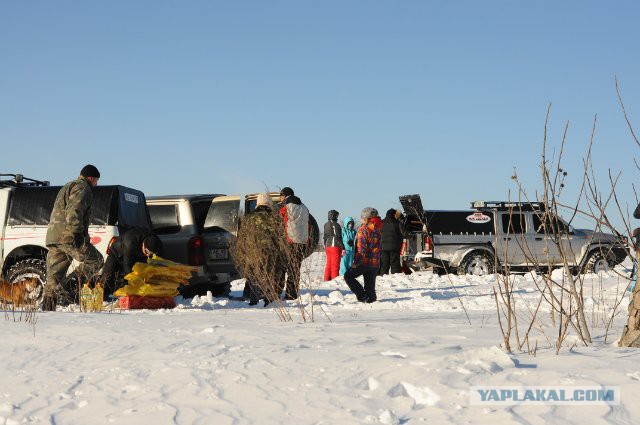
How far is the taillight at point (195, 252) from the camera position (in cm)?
1199

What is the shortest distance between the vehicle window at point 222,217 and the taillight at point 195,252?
505 millimetres

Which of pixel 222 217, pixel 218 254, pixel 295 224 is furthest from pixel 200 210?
pixel 295 224

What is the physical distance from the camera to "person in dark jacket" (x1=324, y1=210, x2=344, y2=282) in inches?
685

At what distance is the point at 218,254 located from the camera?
12.4 meters

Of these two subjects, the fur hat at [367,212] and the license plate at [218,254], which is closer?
the fur hat at [367,212]

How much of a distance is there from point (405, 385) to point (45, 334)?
3.36m

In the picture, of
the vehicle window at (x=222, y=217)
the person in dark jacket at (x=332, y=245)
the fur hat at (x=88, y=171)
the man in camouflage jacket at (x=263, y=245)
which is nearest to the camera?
the fur hat at (x=88, y=171)

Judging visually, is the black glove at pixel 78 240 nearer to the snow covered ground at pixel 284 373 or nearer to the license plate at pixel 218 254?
the snow covered ground at pixel 284 373

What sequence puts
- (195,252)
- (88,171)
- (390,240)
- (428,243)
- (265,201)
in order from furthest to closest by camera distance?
(428,243), (390,240), (195,252), (265,201), (88,171)

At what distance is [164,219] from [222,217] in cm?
85

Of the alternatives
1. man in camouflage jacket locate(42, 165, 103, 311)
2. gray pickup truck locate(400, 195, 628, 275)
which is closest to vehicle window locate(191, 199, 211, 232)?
man in camouflage jacket locate(42, 165, 103, 311)

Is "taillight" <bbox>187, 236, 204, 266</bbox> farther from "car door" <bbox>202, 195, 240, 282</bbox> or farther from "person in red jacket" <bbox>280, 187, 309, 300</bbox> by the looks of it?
"person in red jacket" <bbox>280, 187, 309, 300</bbox>

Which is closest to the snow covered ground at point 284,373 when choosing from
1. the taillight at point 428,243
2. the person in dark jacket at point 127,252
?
the person in dark jacket at point 127,252

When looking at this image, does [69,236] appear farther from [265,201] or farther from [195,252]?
[195,252]
